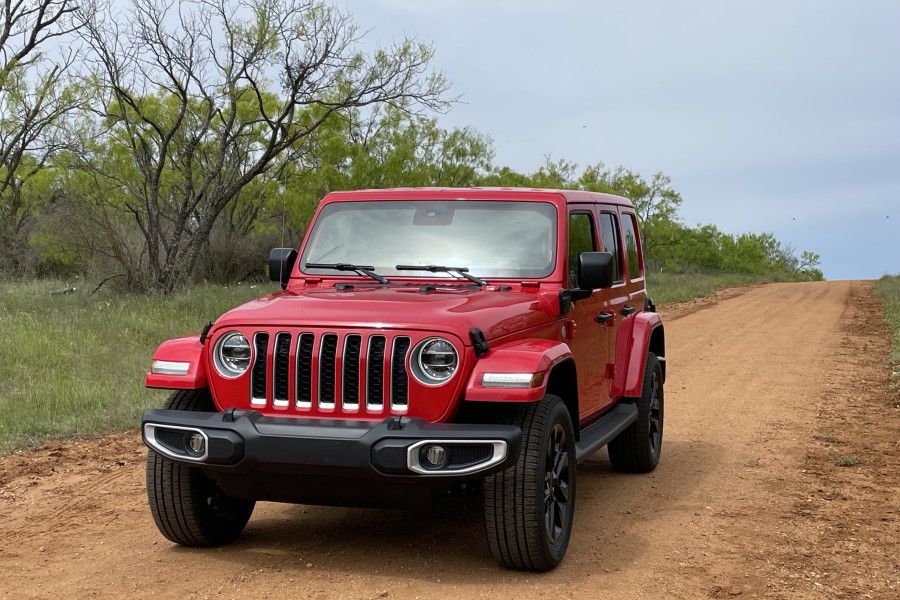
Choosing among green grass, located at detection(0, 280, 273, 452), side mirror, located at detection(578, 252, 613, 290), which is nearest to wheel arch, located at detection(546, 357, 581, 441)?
side mirror, located at detection(578, 252, 613, 290)

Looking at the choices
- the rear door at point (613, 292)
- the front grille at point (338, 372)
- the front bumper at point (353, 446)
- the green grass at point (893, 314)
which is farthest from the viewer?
the green grass at point (893, 314)

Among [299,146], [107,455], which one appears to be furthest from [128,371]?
[299,146]

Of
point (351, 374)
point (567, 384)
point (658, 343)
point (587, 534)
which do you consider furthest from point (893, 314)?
point (351, 374)

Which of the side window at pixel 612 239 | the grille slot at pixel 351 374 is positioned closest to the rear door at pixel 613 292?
the side window at pixel 612 239

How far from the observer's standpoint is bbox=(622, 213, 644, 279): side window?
7.57m

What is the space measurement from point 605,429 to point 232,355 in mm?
2497

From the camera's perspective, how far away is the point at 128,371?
1209 centimetres

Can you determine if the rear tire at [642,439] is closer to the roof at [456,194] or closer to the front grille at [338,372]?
the roof at [456,194]

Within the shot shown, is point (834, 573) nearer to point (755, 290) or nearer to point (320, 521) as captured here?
point (320, 521)

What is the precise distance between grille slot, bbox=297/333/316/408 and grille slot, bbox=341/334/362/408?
0.55 feet

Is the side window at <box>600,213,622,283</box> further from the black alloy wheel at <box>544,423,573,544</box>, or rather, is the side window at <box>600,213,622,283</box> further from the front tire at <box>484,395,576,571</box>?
the front tire at <box>484,395,576,571</box>

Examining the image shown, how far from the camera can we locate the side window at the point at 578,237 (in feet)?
19.8

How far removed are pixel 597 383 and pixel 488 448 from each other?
2.10m

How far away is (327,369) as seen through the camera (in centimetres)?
468
